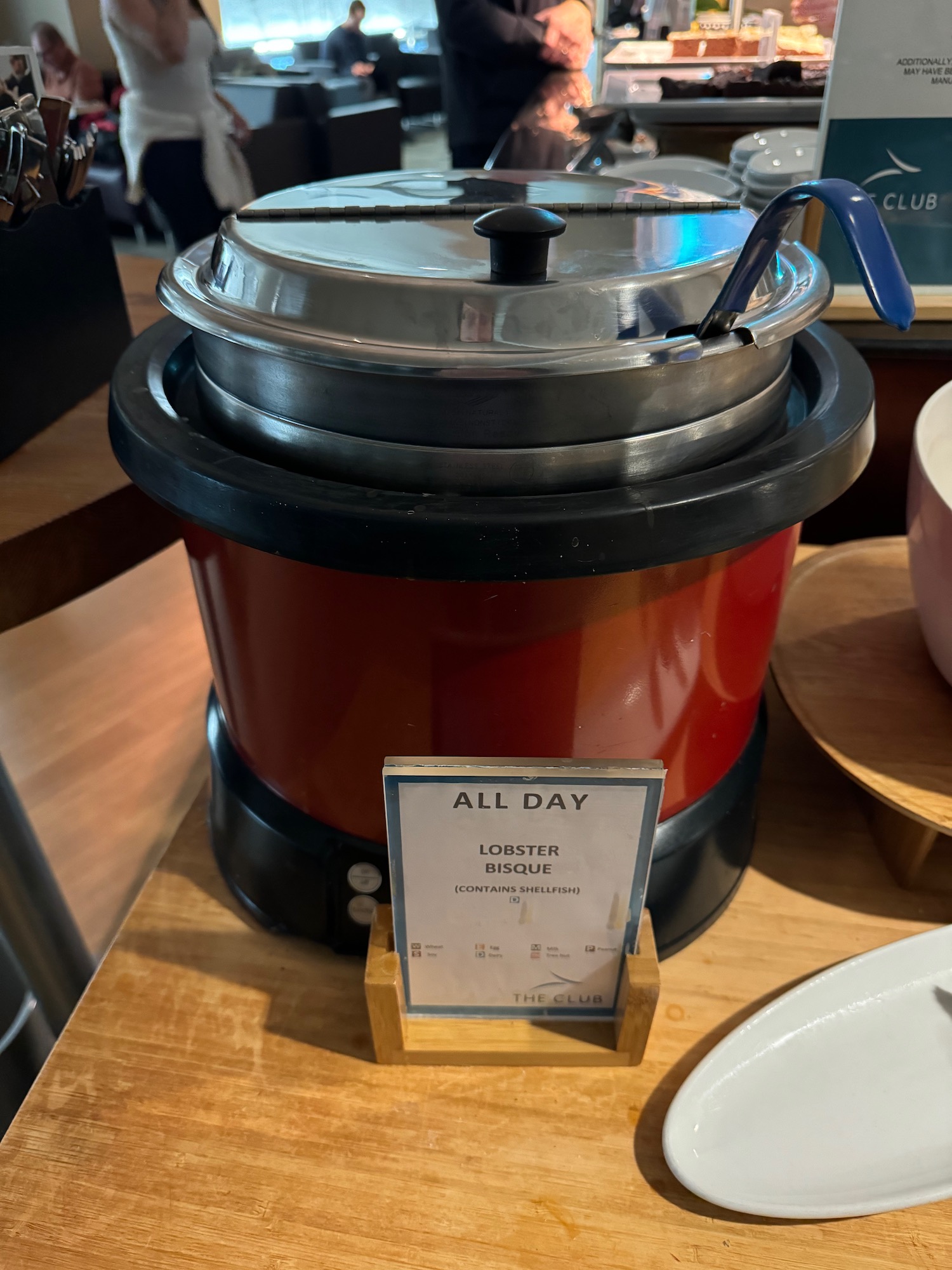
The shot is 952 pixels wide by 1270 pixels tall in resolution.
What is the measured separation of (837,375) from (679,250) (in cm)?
19

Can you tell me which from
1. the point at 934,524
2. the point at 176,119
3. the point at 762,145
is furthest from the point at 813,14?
the point at 934,524

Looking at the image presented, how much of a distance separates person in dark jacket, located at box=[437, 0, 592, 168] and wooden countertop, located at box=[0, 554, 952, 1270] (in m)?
2.29

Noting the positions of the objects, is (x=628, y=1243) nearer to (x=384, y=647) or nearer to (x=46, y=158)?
(x=384, y=647)

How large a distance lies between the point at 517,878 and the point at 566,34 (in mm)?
A: 2390

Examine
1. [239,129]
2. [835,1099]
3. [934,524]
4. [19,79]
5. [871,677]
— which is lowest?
[835,1099]

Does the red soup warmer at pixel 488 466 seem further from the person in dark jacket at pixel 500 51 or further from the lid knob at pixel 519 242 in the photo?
the person in dark jacket at pixel 500 51

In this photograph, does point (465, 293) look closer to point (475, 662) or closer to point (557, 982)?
point (475, 662)

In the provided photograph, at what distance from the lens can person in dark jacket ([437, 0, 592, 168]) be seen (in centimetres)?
224

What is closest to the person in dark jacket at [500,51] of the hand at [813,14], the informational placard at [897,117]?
the hand at [813,14]

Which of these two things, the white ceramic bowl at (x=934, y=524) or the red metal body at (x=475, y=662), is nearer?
the red metal body at (x=475, y=662)

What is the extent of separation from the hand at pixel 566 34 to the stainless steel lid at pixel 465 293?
6.55ft

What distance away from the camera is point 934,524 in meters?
0.76

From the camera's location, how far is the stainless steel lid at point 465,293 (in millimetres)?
518

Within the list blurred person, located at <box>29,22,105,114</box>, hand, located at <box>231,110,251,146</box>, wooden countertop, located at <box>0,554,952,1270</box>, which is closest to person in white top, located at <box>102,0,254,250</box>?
hand, located at <box>231,110,251,146</box>
